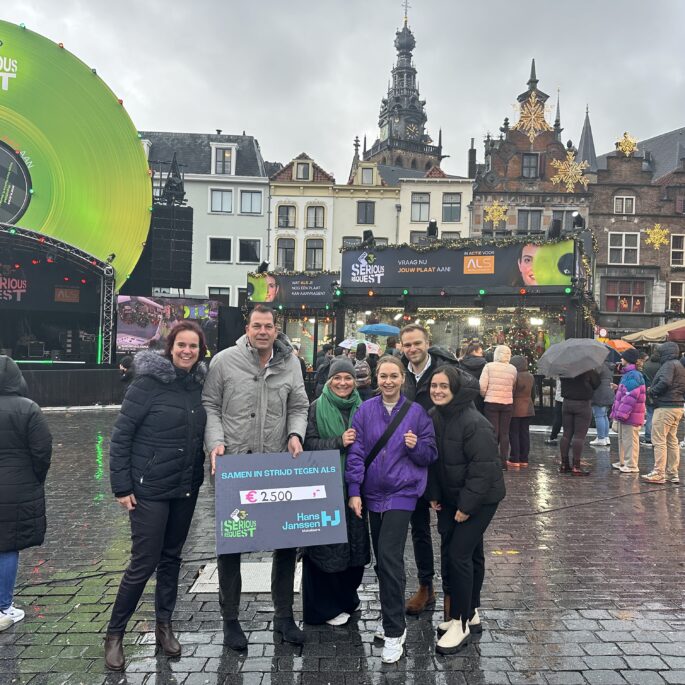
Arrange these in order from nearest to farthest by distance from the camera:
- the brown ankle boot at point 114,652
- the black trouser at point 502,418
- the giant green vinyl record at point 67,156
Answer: the brown ankle boot at point 114,652 < the black trouser at point 502,418 < the giant green vinyl record at point 67,156

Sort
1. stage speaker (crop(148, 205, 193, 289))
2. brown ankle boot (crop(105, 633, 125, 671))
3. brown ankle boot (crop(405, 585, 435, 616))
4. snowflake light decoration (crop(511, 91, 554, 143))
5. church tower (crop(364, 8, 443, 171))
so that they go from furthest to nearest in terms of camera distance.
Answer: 1. church tower (crop(364, 8, 443, 171))
2. snowflake light decoration (crop(511, 91, 554, 143))
3. stage speaker (crop(148, 205, 193, 289))
4. brown ankle boot (crop(405, 585, 435, 616))
5. brown ankle boot (crop(105, 633, 125, 671))

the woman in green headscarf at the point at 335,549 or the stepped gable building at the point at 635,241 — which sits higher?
the stepped gable building at the point at 635,241

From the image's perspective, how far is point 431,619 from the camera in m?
4.11

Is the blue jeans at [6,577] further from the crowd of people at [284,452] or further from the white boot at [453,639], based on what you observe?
the white boot at [453,639]

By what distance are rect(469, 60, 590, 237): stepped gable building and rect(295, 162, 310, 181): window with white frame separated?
34.2 feet

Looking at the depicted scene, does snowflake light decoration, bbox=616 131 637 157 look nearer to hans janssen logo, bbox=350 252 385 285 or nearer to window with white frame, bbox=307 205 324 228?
window with white frame, bbox=307 205 324 228

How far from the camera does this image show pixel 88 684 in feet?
10.6

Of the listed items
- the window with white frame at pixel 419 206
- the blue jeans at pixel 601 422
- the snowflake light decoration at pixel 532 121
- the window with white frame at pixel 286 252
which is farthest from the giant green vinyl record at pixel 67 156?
the snowflake light decoration at pixel 532 121

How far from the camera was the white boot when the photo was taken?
3604mm

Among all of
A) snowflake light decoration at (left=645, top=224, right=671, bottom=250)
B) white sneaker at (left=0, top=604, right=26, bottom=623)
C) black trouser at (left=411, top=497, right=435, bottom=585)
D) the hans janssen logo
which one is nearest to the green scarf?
black trouser at (left=411, top=497, right=435, bottom=585)

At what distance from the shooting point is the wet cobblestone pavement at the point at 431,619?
3.39 metres

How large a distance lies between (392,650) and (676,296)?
38388 millimetres

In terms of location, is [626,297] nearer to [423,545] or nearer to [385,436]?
[423,545]

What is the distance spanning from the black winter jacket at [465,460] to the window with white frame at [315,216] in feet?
111
